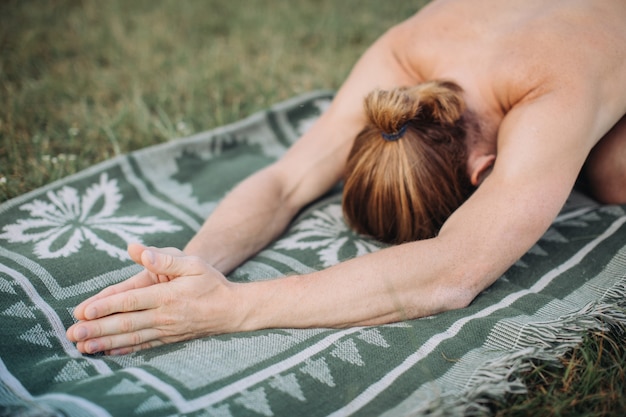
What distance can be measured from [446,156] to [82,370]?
1000 millimetres

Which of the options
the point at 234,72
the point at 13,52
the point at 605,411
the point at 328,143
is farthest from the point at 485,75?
the point at 13,52

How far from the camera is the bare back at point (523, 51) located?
1.43m

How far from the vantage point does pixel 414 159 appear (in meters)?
1.52

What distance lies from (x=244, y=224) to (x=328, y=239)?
0.26 meters

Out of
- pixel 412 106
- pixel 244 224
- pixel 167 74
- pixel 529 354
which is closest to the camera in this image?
pixel 529 354

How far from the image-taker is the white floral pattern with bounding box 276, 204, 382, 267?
1646mm

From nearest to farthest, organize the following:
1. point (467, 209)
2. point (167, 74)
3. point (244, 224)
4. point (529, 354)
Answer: point (529, 354)
point (467, 209)
point (244, 224)
point (167, 74)

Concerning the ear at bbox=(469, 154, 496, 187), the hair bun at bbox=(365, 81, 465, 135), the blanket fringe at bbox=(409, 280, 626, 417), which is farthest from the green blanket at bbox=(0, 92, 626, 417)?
the hair bun at bbox=(365, 81, 465, 135)

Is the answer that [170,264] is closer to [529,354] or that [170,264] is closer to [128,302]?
[128,302]

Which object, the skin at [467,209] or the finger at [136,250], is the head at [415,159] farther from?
the finger at [136,250]

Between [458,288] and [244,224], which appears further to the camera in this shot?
[244,224]

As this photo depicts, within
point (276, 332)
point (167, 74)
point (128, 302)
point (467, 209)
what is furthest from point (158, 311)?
point (167, 74)

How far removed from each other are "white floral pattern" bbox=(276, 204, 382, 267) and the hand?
1.37 feet

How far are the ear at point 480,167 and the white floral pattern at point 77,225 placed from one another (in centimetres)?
87
